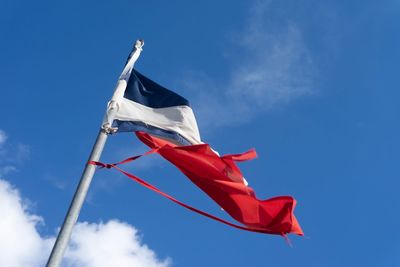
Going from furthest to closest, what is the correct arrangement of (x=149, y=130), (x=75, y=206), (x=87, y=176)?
(x=149, y=130) < (x=87, y=176) < (x=75, y=206)

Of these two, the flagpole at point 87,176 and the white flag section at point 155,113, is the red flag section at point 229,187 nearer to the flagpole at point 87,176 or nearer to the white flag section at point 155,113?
the white flag section at point 155,113

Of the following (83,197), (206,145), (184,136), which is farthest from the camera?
(184,136)

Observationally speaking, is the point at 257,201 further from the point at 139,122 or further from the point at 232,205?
the point at 139,122

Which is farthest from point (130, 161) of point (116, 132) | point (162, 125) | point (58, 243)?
point (58, 243)

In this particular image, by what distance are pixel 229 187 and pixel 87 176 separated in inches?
119

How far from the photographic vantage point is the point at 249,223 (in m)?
11.0

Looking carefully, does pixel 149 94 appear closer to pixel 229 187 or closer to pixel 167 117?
pixel 167 117

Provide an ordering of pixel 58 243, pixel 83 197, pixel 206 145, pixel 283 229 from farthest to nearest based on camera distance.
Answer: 1. pixel 206 145
2. pixel 283 229
3. pixel 83 197
4. pixel 58 243

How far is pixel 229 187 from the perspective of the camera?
11250mm

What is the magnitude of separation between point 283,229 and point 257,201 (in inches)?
33.6

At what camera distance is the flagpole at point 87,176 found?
851cm

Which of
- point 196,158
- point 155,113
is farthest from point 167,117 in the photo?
point 196,158

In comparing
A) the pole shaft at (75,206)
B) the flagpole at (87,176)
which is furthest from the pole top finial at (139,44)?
the pole shaft at (75,206)

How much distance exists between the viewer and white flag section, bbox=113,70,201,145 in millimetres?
11773
